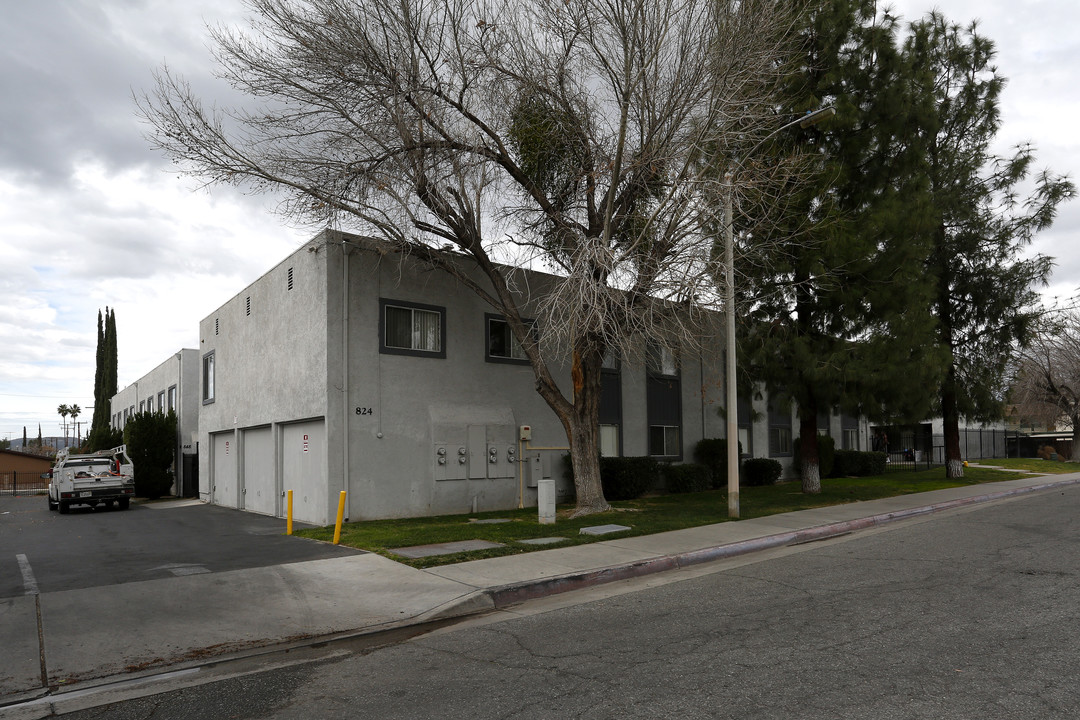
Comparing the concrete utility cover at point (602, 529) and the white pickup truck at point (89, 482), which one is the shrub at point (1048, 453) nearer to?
the concrete utility cover at point (602, 529)

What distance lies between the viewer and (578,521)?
49.5ft

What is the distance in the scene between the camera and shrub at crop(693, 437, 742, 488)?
24969 millimetres

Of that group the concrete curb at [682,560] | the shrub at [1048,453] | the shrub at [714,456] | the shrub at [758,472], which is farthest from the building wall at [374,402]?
the shrub at [1048,453]

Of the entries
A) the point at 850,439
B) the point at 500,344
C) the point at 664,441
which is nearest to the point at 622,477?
the point at 664,441

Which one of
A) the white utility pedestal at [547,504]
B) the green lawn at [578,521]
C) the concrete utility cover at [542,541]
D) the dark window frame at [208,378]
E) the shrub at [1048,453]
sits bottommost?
the shrub at [1048,453]

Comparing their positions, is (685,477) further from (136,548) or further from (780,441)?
(136,548)

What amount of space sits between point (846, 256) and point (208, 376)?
72.0ft

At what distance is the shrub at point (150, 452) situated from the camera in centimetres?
3080

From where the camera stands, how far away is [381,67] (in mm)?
14203

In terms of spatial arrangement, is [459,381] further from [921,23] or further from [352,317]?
[921,23]

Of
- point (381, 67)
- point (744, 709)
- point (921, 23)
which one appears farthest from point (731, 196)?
point (921, 23)

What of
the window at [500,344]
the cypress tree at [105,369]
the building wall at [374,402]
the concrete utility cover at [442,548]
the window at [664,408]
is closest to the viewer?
the concrete utility cover at [442,548]

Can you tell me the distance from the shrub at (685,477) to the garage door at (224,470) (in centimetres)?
1330

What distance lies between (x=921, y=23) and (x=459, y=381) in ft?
58.3
